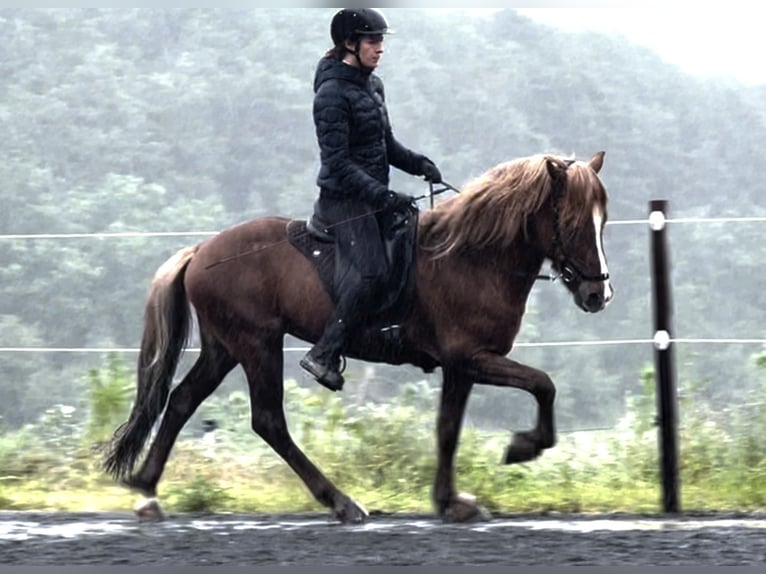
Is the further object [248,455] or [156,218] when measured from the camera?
[156,218]

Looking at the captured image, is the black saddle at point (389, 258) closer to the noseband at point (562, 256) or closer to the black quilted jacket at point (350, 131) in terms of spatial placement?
the black quilted jacket at point (350, 131)

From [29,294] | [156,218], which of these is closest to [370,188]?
[29,294]

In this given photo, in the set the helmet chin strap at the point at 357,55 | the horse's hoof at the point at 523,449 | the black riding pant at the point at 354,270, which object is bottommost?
the horse's hoof at the point at 523,449

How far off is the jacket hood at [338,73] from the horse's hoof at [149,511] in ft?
7.39

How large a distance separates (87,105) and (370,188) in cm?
697

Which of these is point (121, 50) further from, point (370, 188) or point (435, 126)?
point (370, 188)

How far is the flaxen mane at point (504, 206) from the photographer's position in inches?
297

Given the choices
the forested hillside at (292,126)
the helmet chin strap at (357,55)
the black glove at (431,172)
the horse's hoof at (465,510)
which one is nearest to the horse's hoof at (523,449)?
the horse's hoof at (465,510)

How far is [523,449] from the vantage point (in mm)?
7570

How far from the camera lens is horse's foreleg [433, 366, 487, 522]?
25.6 feet

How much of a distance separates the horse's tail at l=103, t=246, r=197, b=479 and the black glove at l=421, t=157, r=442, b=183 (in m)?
1.28

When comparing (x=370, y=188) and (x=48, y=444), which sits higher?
(x=370, y=188)

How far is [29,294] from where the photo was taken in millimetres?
10758

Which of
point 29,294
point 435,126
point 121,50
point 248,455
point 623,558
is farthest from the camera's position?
point 121,50
